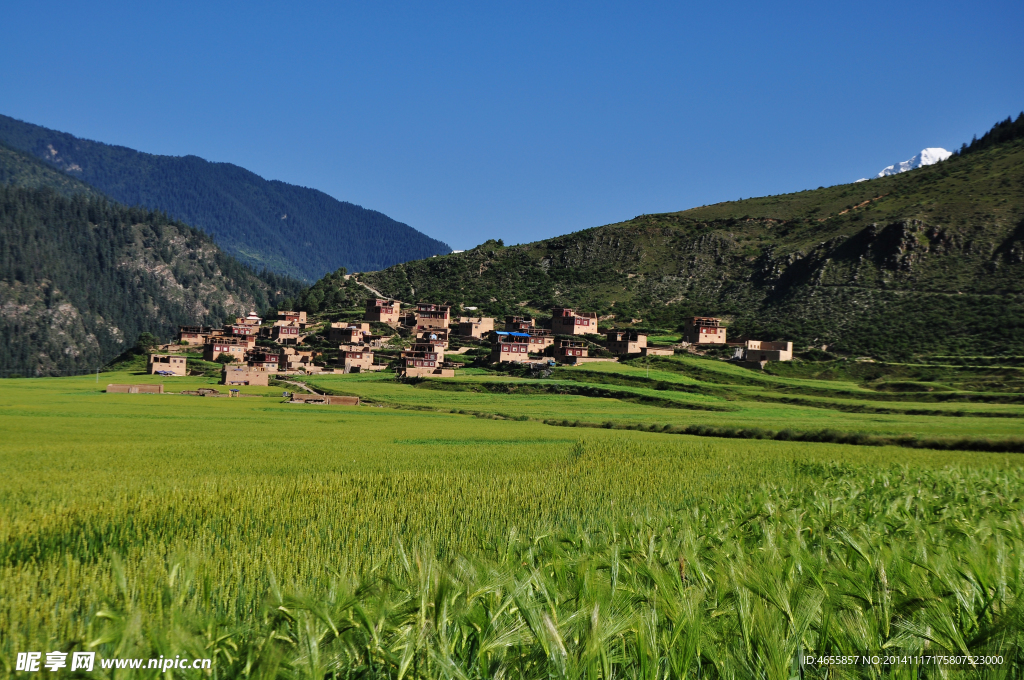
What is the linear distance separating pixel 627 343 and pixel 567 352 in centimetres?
1012

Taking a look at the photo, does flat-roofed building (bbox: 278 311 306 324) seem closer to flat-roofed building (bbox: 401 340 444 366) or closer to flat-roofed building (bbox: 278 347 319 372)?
flat-roofed building (bbox: 278 347 319 372)

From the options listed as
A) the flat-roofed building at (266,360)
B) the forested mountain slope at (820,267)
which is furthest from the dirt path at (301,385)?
the forested mountain slope at (820,267)

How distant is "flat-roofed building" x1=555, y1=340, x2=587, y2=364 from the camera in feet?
294

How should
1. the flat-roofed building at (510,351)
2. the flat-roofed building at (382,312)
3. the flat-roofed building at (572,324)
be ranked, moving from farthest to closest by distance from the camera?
the flat-roofed building at (382,312), the flat-roofed building at (572,324), the flat-roofed building at (510,351)

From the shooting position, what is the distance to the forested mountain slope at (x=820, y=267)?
9844cm

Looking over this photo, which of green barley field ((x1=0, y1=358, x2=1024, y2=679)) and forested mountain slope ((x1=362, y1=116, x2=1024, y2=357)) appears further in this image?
forested mountain slope ((x1=362, y1=116, x2=1024, y2=357))

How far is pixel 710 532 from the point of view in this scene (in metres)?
7.68

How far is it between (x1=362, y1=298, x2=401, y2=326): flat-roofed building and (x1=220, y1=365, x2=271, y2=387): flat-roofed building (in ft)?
155

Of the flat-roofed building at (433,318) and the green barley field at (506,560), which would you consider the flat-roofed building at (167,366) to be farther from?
the green barley field at (506,560)

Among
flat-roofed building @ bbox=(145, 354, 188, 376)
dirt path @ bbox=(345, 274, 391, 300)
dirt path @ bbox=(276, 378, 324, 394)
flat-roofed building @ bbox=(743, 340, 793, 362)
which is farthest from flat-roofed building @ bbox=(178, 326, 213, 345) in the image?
flat-roofed building @ bbox=(743, 340, 793, 362)

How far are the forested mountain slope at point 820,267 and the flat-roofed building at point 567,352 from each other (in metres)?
34.7

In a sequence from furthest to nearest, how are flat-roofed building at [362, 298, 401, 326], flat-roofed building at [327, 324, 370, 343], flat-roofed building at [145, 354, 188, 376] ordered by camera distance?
1. flat-roofed building at [362, 298, 401, 326]
2. flat-roofed building at [327, 324, 370, 343]
3. flat-roofed building at [145, 354, 188, 376]

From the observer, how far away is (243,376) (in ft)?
260

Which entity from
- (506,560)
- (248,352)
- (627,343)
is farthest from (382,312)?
(506,560)
